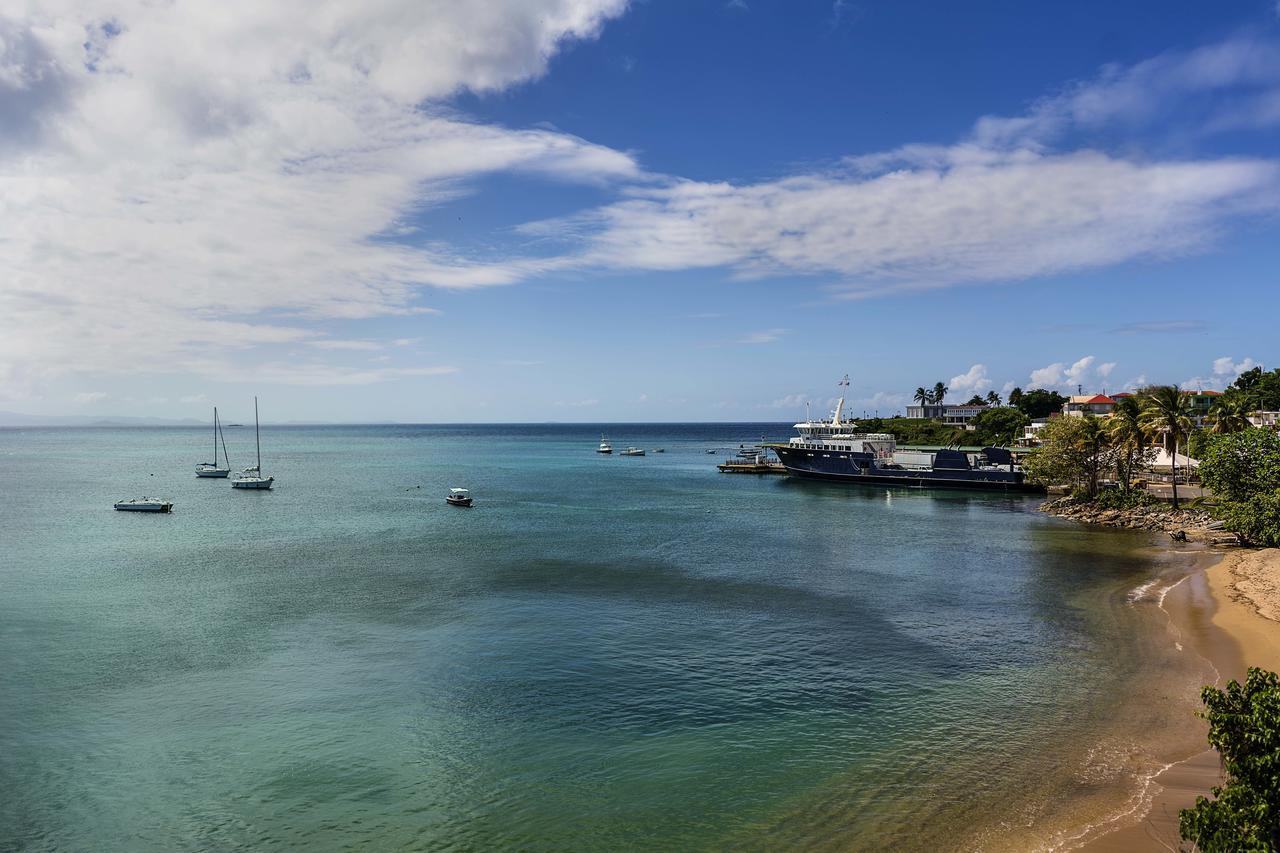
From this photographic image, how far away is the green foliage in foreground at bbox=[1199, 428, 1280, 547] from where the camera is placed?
5138 centimetres

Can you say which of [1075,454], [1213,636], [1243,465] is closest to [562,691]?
[1213,636]

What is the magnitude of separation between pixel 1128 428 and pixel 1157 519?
12.0 metres

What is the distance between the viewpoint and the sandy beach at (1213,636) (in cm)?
1855

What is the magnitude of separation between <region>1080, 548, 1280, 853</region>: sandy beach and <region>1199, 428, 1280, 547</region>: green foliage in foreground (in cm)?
207

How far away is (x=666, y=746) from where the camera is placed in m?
24.2

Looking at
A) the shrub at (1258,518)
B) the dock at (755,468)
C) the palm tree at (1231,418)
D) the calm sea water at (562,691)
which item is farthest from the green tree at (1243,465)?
the dock at (755,468)

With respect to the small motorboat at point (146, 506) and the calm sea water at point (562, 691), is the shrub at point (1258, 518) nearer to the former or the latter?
the calm sea water at point (562, 691)

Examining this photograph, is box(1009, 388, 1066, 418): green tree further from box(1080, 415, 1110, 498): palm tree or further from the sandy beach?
the sandy beach

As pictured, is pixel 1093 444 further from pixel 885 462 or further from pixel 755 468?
pixel 755 468

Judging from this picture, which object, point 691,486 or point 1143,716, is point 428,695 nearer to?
point 1143,716

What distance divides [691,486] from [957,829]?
98.7 meters

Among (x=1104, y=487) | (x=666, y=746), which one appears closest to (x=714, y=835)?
(x=666, y=746)

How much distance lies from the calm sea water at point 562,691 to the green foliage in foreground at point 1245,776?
554 cm

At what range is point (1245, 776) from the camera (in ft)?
49.2
